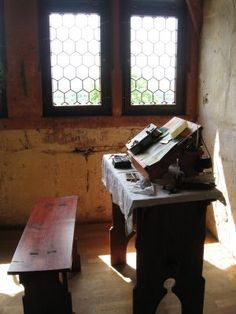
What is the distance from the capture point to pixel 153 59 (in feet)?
13.4

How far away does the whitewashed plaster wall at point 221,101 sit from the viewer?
3303 mm

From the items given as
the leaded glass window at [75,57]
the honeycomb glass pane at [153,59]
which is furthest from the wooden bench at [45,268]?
the honeycomb glass pane at [153,59]

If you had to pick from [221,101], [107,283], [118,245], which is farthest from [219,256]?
[221,101]

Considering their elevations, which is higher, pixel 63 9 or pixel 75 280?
pixel 63 9

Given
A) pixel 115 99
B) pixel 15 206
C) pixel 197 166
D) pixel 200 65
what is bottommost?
pixel 15 206

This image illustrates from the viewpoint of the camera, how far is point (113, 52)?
156 inches

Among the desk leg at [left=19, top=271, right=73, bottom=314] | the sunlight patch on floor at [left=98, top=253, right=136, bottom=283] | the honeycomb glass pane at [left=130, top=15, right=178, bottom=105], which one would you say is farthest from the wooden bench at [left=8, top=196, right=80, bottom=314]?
the honeycomb glass pane at [left=130, top=15, right=178, bottom=105]

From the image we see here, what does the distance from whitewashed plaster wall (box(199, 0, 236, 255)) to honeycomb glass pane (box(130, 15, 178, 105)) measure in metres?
0.39

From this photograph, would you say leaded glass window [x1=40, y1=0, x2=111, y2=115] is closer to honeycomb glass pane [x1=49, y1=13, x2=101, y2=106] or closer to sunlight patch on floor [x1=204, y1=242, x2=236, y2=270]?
honeycomb glass pane [x1=49, y1=13, x2=101, y2=106]

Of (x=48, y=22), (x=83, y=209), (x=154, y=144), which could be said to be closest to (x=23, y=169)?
(x=83, y=209)

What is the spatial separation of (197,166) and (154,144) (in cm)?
41

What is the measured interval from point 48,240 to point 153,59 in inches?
101

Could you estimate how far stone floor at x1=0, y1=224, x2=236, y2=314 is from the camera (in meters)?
2.67

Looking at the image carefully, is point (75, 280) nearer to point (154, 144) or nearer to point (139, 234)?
point (139, 234)
